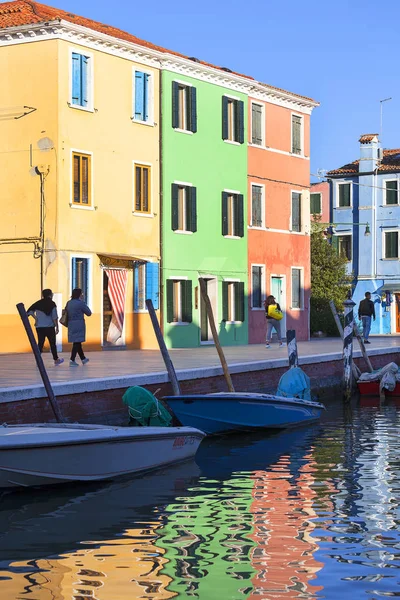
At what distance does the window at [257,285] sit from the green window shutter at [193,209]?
377cm

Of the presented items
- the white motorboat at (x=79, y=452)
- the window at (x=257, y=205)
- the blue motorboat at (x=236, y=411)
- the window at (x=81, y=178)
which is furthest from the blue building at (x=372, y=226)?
the white motorboat at (x=79, y=452)

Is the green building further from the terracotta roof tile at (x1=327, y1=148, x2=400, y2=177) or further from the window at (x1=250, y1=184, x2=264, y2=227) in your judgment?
the terracotta roof tile at (x1=327, y1=148, x2=400, y2=177)

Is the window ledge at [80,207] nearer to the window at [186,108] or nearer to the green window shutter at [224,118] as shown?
the window at [186,108]

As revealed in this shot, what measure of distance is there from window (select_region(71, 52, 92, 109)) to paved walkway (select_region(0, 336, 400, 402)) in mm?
6529

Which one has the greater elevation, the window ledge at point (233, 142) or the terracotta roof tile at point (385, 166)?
the terracotta roof tile at point (385, 166)

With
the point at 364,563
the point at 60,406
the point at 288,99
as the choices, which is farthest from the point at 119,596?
the point at 288,99

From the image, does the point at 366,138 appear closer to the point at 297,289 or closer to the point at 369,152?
the point at 369,152

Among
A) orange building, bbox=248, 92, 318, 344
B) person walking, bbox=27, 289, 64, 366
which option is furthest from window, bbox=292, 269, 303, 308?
person walking, bbox=27, 289, 64, 366

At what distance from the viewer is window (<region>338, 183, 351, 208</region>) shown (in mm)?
56219

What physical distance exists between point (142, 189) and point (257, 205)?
21.0 ft

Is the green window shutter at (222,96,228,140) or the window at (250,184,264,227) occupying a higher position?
the green window shutter at (222,96,228,140)

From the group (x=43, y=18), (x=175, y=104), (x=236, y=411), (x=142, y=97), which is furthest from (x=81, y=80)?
(x=236, y=411)

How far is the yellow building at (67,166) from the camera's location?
1128 inches

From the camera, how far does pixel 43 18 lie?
2892cm
